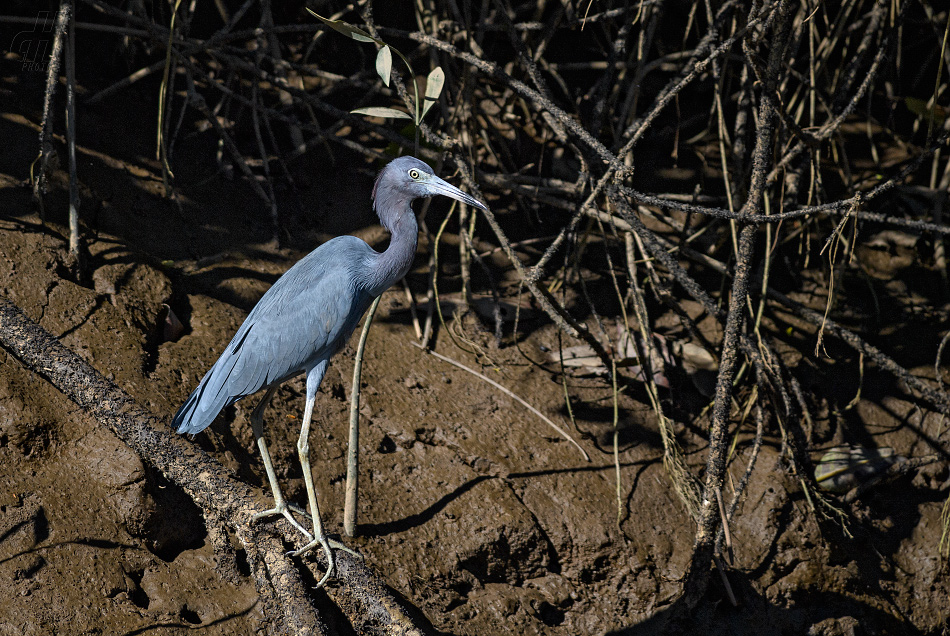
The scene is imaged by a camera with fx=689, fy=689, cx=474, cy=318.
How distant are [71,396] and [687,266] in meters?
3.28

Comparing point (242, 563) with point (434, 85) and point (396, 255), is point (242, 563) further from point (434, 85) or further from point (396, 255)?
point (434, 85)

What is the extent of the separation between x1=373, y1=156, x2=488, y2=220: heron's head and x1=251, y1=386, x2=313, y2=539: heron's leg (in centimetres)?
90

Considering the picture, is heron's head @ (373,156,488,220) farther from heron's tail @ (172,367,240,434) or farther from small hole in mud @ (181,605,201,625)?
small hole in mud @ (181,605,201,625)

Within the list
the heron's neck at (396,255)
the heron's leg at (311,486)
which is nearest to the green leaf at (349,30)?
the heron's neck at (396,255)

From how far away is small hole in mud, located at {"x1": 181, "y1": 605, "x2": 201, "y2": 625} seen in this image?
228 cm

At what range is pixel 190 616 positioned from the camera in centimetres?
229

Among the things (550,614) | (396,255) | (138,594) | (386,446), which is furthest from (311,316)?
(550,614)

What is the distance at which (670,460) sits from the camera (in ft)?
10.8

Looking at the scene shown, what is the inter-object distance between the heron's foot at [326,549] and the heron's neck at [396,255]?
1.01 meters

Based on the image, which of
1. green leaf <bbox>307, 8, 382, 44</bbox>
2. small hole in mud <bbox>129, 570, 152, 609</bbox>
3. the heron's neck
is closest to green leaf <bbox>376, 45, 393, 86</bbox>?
green leaf <bbox>307, 8, 382, 44</bbox>

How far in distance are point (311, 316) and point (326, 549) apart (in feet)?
2.99

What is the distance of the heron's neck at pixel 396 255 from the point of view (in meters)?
2.82

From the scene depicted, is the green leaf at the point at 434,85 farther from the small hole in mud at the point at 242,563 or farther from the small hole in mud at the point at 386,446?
the small hole in mud at the point at 242,563

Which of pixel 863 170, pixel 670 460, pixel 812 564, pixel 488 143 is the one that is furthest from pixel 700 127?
pixel 812 564
